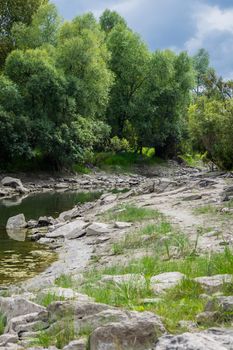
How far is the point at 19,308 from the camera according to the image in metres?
7.53

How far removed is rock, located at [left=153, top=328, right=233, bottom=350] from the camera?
4.78 m

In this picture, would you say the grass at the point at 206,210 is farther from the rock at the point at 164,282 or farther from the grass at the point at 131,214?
the rock at the point at 164,282

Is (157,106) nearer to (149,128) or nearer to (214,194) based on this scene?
(149,128)

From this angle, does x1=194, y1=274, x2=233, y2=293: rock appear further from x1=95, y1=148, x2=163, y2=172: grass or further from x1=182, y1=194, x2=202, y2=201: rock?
x1=95, y1=148, x2=163, y2=172: grass

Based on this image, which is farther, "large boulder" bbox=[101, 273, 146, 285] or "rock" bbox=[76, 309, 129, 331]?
"large boulder" bbox=[101, 273, 146, 285]

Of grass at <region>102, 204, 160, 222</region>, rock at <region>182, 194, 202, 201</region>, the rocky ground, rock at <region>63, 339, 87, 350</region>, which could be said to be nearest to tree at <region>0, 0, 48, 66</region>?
rock at <region>182, 194, 202, 201</region>

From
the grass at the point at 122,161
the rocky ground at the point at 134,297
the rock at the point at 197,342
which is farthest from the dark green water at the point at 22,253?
the grass at the point at 122,161

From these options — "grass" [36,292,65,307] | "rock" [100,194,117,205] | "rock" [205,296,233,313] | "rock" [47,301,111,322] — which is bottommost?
"rock" [100,194,117,205]

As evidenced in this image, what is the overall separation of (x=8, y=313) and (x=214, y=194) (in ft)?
66.4

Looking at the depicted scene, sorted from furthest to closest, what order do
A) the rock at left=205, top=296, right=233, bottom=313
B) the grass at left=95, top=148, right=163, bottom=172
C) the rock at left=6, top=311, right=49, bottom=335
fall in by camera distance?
the grass at left=95, top=148, right=163, bottom=172
the rock at left=6, top=311, right=49, bottom=335
the rock at left=205, top=296, right=233, bottom=313

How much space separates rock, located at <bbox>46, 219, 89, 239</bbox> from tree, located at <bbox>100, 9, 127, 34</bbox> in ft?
243

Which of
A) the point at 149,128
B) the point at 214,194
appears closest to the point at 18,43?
the point at 149,128

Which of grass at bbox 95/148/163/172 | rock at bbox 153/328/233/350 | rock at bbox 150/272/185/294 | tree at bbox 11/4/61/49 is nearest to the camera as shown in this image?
rock at bbox 153/328/233/350

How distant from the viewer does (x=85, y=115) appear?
60.8 metres
